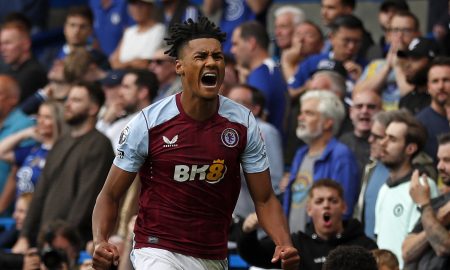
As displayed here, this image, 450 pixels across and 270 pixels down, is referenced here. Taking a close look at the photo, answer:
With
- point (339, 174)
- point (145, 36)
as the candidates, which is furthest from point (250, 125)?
point (145, 36)

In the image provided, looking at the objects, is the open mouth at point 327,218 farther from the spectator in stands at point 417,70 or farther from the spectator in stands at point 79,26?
the spectator in stands at point 79,26

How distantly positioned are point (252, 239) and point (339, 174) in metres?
1.54

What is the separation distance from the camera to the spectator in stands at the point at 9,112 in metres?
15.2

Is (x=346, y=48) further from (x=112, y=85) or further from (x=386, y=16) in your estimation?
(x=112, y=85)

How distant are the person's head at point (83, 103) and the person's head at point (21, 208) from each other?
90 centimetres

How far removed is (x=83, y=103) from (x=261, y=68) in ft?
5.91

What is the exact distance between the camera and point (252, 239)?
1017cm

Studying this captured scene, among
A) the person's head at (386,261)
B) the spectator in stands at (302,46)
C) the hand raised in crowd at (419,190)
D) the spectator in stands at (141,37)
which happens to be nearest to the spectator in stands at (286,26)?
the spectator in stands at (302,46)

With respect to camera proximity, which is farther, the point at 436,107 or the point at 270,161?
the point at 270,161

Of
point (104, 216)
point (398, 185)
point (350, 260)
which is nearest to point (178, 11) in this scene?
point (398, 185)

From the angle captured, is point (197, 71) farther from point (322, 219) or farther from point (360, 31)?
point (360, 31)

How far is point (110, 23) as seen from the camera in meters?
16.9

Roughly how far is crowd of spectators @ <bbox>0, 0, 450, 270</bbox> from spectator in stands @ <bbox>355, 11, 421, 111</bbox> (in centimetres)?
1

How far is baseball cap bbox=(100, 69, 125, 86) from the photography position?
14.4 m
